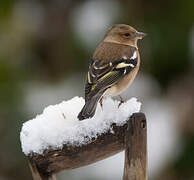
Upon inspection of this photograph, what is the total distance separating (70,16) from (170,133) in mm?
2077

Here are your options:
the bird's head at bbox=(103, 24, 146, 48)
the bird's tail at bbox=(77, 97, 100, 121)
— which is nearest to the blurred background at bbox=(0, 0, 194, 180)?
the bird's head at bbox=(103, 24, 146, 48)

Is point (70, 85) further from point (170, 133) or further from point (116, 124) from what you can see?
point (116, 124)

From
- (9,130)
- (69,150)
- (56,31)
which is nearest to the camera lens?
(69,150)

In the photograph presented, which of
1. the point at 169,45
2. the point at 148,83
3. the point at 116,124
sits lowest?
the point at 148,83

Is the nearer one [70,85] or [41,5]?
[70,85]

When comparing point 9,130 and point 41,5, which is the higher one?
point 41,5

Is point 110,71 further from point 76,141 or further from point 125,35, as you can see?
point 76,141

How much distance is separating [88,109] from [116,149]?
32 centimetres

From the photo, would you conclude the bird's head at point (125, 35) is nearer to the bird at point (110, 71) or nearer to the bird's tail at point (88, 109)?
the bird at point (110, 71)

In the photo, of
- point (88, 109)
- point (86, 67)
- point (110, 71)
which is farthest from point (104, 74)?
point (86, 67)

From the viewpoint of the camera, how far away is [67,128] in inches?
116

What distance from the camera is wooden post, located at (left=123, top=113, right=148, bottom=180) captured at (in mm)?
2865

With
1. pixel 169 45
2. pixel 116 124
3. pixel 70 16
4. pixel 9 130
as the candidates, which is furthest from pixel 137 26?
pixel 116 124

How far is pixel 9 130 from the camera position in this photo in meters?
6.46
